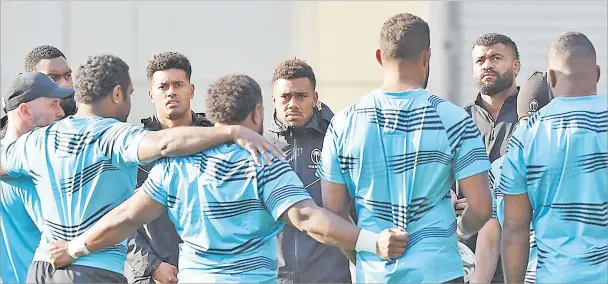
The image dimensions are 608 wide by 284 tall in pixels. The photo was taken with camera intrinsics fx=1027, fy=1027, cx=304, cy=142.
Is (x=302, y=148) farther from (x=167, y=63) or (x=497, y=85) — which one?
(x=497, y=85)

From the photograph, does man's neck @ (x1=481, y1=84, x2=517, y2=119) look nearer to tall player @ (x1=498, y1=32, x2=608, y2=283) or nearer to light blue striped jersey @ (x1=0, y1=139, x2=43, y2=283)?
tall player @ (x1=498, y1=32, x2=608, y2=283)

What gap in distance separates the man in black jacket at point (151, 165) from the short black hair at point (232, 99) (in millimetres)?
1459

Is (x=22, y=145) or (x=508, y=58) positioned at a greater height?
(x=508, y=58)

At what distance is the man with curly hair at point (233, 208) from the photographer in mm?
4035

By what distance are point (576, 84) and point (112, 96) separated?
201 cm

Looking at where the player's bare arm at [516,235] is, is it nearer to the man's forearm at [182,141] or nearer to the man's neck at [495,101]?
the man's forearm at [182,141]

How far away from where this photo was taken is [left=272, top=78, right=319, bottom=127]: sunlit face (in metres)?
5.63

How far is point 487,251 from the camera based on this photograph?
17.6 ft

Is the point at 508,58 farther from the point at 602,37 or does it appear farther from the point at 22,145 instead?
the point at 602,37

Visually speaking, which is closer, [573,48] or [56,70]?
[573,48]

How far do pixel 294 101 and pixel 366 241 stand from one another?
1.77 m

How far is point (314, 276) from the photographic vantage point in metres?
5.42

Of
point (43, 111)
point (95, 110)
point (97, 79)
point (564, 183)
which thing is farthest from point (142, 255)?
point (564, 183)

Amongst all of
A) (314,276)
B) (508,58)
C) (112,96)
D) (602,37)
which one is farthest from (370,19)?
(112,96)
